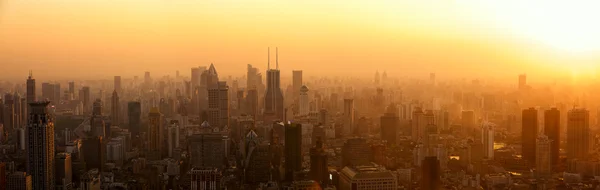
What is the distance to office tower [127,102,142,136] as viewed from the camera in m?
9.56

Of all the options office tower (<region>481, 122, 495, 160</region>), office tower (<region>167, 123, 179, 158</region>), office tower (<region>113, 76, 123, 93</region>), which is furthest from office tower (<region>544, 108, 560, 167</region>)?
office tower (<region>113, 76, 123, 93</region>)

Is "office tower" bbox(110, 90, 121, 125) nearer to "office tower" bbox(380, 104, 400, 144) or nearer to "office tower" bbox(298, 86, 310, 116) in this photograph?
"office tower" bbox(298, 86, 310, 116)

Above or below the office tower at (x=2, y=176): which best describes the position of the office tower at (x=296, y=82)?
above

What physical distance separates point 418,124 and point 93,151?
482 centimetres

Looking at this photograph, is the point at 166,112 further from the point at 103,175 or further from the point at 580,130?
the point at 580,130

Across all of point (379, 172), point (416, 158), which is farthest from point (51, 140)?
point (416, 158)

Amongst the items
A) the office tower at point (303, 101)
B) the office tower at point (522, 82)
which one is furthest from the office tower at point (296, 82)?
the office tower at point (522, 82)

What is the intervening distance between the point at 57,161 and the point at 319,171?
2.83 meters

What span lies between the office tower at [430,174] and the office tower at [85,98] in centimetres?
400

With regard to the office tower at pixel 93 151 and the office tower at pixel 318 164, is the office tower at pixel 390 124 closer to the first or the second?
the office tower at pixel 318 164

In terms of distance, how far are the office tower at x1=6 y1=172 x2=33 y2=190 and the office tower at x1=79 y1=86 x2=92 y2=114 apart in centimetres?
147

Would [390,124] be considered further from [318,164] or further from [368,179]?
[368,179]

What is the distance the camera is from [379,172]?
7262 millimetres

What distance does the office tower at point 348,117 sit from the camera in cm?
992
